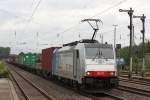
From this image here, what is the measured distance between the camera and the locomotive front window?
78.0 ft

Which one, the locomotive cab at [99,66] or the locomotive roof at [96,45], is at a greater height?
the locomotive roof at [96,45]

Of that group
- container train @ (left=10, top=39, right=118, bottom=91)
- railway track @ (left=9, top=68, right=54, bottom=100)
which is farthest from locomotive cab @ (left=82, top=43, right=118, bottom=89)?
railway track @ (left=9, top=68, right=54, bottom=100)

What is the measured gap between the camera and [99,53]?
24.0 metres

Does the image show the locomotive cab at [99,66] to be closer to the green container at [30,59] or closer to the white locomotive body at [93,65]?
the white locomotive body at [93,65]

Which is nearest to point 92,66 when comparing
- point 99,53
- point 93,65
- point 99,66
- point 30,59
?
point 93,65

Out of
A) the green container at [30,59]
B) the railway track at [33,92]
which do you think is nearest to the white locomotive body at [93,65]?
the railway track at [33,92]

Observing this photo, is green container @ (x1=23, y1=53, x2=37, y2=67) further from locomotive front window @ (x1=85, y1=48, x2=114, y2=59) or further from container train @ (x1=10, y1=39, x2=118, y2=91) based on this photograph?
locomotive front window @ (x1=85, y1=48, x2=114, y2=59)

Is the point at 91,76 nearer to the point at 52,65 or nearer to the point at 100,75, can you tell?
the point at 100,75

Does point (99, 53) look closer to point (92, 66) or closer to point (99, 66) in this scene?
point (99, 66)

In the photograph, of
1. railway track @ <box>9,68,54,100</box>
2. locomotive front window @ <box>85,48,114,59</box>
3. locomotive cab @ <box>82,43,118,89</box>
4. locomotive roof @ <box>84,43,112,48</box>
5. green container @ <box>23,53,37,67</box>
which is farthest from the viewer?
green container @ <box>23,53,37,67</box>

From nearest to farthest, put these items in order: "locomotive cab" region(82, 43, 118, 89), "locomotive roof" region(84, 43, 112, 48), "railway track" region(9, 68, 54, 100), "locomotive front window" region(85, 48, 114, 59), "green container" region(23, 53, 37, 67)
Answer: "railway track" region(9, 68, 54, 100)
"locomotive cab" region(82, 43, 118, 89)
"locomotive front window" region(85, 48, 114, 59)
"locomotive roof" region(84, 43, 112, 48)
"green container" region(23, 53, 37, 67)

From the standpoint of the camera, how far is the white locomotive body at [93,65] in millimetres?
22812

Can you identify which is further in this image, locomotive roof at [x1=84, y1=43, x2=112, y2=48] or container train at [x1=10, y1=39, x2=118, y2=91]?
locomotive roof at [x1=84, y1=43, x2=112, y2=48]

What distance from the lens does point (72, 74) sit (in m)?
26.0
